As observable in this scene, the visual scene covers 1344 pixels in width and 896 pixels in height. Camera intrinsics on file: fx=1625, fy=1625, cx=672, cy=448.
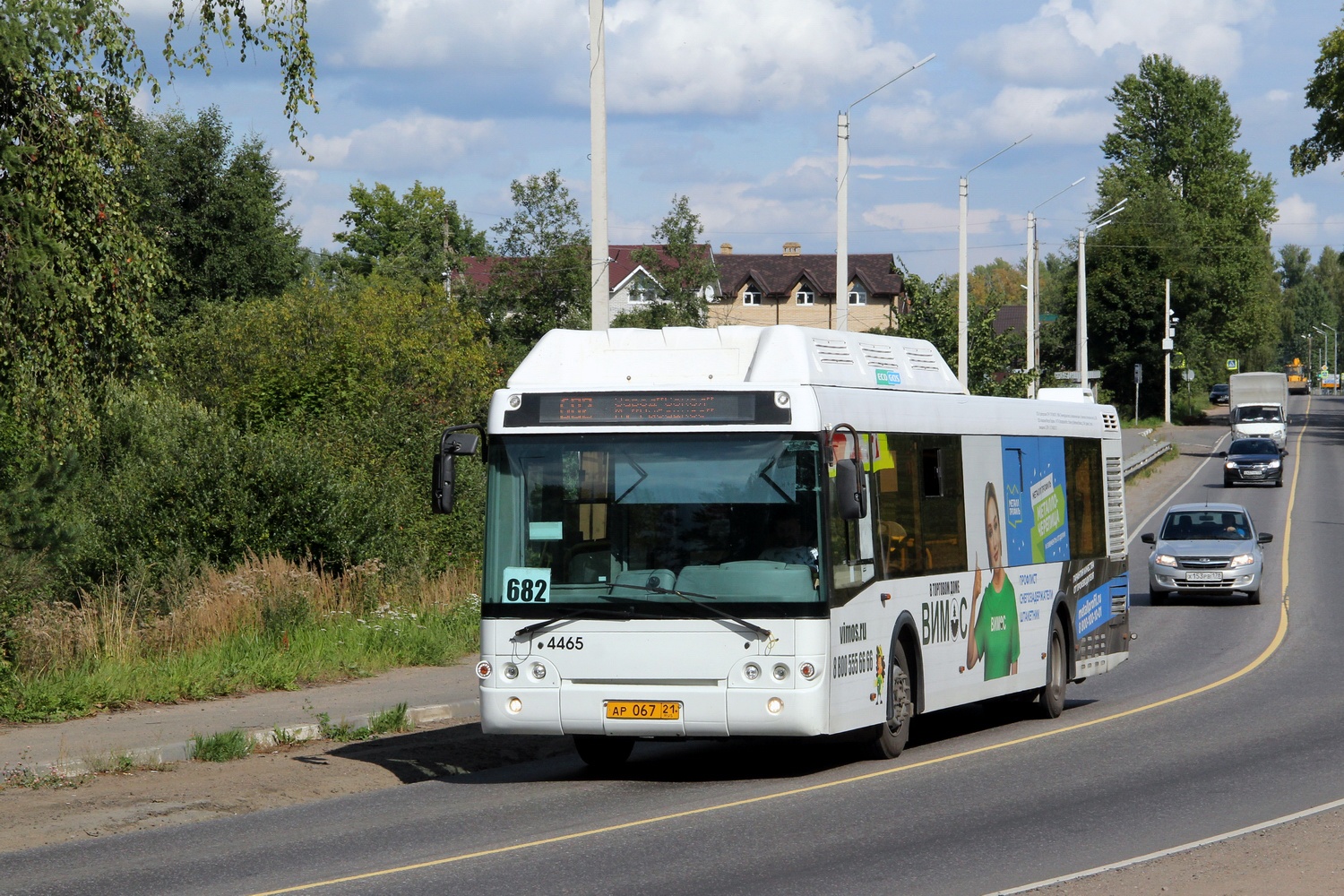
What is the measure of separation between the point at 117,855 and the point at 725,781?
4347 millimetres

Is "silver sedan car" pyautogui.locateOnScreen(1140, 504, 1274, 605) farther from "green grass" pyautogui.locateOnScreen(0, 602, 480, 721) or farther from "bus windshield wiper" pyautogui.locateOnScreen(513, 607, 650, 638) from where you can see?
"bus windshield wiper" pyautogui.locateOnScreen(513, 607, 650, 638)

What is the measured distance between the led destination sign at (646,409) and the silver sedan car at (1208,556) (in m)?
20.0

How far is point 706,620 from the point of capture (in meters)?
10.8

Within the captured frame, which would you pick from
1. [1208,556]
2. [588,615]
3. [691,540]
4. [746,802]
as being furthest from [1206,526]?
[588,615]

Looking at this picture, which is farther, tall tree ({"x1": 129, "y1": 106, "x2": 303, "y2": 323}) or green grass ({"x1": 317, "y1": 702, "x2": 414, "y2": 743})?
tall tree ({"x1": 129, "y1": 106, "x2": 303, "y2": 323})

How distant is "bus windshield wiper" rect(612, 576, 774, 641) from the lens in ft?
35.2

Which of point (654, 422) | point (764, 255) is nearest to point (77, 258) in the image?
point (654, 422)

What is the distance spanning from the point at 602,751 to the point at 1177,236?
93445 mm

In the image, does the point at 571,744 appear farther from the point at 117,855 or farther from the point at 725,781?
the point at 117,855

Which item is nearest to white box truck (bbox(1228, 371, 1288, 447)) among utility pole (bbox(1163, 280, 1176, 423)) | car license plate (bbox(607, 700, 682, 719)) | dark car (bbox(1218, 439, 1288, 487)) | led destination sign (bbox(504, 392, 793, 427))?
dark car (bbox(1218, 439, 1288, 487))

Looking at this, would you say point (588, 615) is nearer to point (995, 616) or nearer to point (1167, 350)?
point (995, 616)

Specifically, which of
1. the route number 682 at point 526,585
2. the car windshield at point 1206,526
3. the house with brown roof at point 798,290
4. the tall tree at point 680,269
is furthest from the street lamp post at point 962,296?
the house with brown roof at point 798,290

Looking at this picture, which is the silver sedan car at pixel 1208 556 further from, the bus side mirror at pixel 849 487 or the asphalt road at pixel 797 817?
the bus side mirror at pixel 849 487

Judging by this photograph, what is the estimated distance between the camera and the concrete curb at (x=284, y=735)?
454 inches
